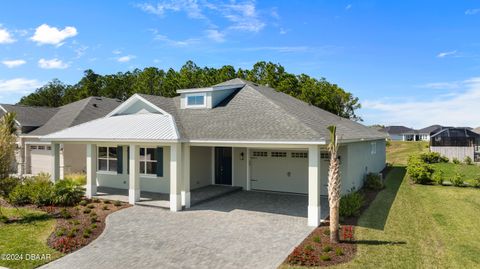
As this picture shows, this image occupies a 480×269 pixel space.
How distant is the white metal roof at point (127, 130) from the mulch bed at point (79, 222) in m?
3.06

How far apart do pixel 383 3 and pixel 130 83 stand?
45.7 meters

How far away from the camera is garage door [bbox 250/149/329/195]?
1631 centimetres

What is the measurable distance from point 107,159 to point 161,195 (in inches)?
177

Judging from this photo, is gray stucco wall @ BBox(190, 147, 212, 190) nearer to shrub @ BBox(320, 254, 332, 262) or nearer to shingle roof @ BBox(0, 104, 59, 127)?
shrub @ BBox(320, 254, 332, 262)

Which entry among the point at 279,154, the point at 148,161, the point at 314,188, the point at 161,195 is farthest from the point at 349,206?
the point at 148,161

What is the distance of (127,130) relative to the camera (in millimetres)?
15359

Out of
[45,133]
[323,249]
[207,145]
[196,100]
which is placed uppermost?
[196,100]

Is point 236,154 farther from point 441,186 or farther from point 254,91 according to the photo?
point 441,186

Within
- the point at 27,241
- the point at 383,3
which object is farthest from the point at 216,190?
the point at 383,3

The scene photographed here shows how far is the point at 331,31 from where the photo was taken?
59.4 feet

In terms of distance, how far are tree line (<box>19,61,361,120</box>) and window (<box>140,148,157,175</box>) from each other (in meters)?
23.0

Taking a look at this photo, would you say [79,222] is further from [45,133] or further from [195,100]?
[45,133]

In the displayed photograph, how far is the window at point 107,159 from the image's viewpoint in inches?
712

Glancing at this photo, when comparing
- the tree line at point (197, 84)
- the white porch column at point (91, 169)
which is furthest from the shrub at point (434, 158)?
the white porch column at point (91, 169)
